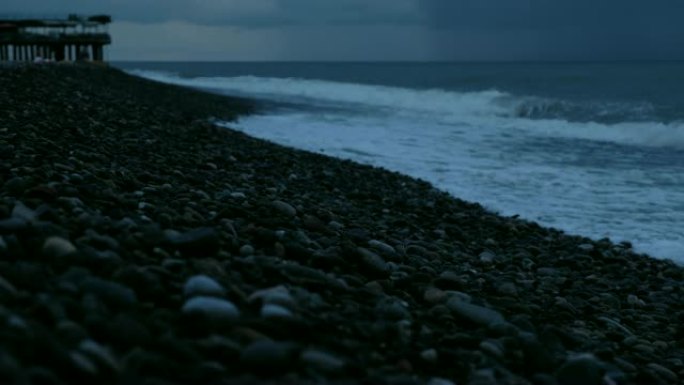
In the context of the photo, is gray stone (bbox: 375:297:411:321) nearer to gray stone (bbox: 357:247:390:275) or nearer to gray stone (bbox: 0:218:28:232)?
gray stone (bbox: 357:247:390:275)

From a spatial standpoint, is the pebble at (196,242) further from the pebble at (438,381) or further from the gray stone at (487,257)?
the gray stone at (487,257)

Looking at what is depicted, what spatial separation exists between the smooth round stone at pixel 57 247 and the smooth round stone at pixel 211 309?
57 centimetres

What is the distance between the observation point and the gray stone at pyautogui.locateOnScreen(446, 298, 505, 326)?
132 inches

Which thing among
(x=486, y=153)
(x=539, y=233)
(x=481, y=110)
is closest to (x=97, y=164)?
(x=539, y=233)

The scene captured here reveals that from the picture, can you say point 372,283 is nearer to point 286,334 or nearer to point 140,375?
point 286,334

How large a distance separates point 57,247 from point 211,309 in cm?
71

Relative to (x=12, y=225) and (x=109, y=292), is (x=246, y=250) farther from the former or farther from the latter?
(x=109, y=292)

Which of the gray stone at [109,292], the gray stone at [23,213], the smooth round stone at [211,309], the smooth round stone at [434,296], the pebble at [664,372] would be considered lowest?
the pebble at [664,372]

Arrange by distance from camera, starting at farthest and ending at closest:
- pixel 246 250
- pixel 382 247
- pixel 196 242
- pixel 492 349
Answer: pixel 382 247 → pixel 246 250 → pixel 196 242 → pixel 492 349

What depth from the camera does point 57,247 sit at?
2.72m

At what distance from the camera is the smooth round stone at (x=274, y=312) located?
2547 mm

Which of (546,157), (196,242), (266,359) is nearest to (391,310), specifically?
(196,242)

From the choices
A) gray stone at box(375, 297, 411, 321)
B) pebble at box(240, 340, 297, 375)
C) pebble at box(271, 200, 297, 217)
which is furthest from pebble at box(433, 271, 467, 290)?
pebble at box(240, 340, 297, 375)

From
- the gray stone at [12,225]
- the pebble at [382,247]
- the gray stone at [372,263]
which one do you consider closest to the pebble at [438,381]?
the gray stone at [372,263]
